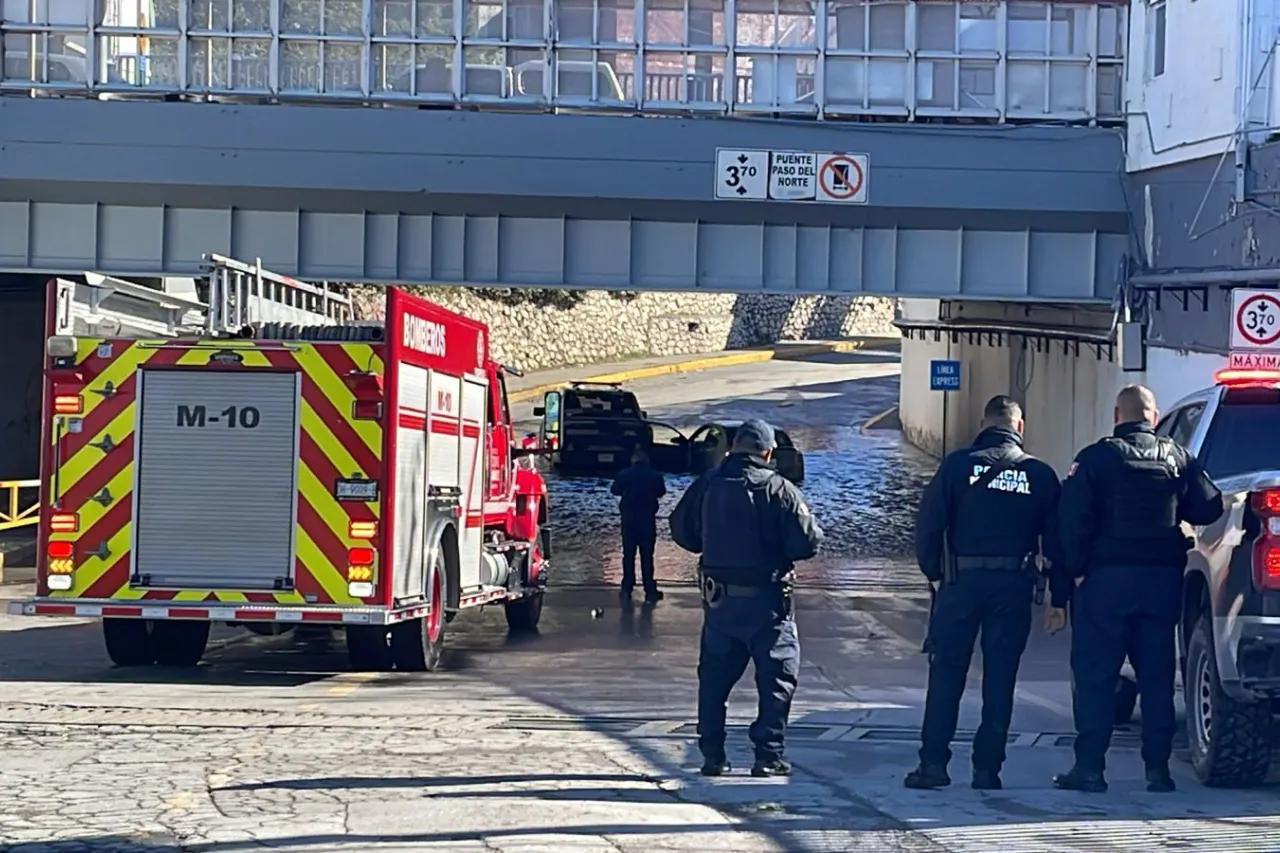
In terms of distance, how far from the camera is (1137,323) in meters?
23.4

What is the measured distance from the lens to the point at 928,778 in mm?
8586

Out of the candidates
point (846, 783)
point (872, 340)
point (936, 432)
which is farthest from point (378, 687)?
point (872, 340)

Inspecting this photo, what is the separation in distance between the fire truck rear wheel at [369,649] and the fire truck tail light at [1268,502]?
7.07 metres

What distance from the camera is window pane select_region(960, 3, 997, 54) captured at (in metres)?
23.7

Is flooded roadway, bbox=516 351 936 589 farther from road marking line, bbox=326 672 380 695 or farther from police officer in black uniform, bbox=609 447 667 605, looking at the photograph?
road marking line, bbox=326 672 380 695

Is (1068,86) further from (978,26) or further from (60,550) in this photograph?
(60,550)

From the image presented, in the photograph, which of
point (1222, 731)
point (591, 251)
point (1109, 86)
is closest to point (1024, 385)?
point (1109, 86)

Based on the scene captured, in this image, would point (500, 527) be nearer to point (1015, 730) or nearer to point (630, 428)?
point (1015, 730)

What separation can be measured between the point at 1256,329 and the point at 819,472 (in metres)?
21.4

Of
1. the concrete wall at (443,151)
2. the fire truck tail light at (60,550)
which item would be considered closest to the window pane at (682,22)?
the concrete wall at (443,151)

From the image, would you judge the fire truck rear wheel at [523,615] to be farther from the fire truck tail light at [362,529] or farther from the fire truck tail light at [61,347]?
the fire truck tail light at [61,347]

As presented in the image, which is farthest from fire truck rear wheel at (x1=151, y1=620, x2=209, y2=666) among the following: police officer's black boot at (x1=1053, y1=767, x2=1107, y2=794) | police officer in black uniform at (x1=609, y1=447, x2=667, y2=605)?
police officer's black boot at (x1=1053, y1=767, x2=1107, y2=794)

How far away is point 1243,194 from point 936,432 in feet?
66.8

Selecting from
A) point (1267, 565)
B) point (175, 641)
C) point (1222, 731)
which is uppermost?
point (1267, 565)
